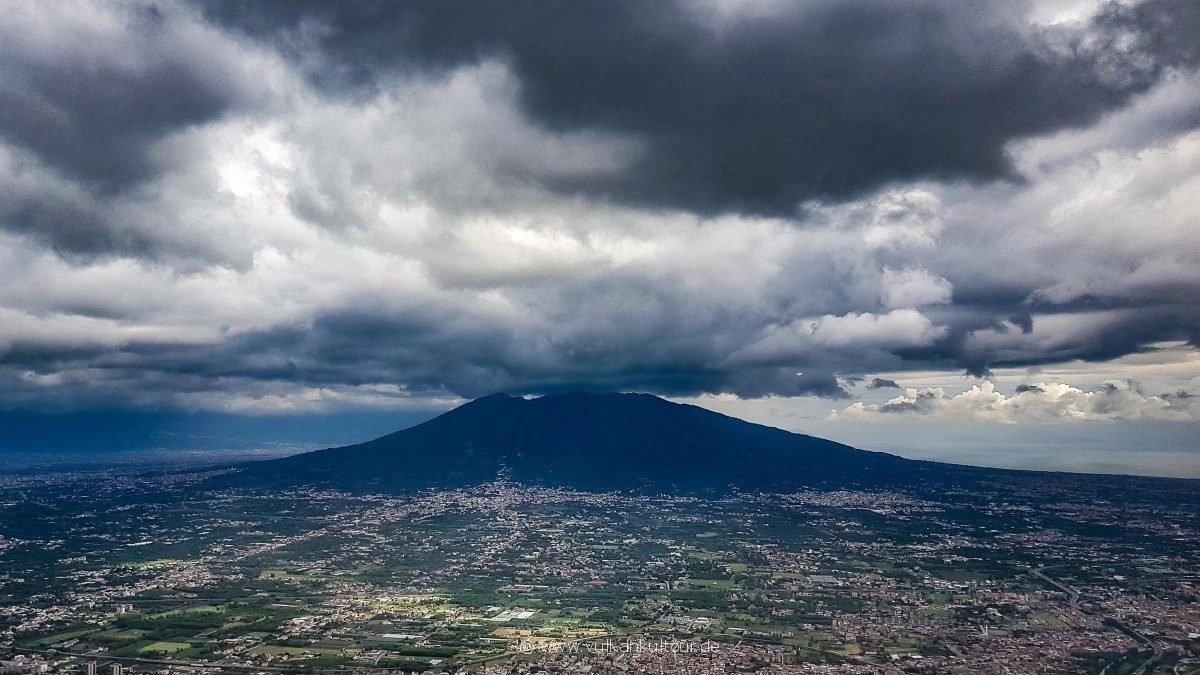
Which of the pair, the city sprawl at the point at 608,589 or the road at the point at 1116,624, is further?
the city sprawl at the point at 608,589

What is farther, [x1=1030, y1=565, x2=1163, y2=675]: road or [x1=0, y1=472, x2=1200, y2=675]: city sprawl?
[x1=0, y1=472, x2=1200, y2=675]: city sprawl

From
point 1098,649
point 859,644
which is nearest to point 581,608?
point 859,644

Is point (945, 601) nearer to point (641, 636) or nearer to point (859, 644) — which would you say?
point (859, 644)

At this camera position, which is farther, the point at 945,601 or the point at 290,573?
the point at 290,573

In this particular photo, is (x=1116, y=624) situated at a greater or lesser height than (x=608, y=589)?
greater

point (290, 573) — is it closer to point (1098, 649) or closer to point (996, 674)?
point (996, 674)

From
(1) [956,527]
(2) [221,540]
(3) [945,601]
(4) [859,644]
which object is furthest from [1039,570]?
(2) [221,540]

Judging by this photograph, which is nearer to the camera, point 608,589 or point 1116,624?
point 1116,624

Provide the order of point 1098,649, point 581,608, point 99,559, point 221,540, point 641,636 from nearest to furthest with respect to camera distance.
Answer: point 1098,649 < point 641,636 < point 581,608 < point 99,559 < point 221,540

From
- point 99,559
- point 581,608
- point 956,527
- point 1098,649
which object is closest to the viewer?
point 1098,649
